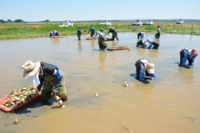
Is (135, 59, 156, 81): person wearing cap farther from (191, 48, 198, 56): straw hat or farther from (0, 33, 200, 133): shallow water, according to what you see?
(191, 48, 198, 56): straw hat

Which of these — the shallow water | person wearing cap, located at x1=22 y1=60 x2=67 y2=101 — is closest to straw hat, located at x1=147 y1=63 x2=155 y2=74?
Result: the shallow water

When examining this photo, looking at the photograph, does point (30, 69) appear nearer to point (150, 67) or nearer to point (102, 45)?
point (150, 67)

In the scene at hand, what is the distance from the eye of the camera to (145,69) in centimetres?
638

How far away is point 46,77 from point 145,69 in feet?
10.4

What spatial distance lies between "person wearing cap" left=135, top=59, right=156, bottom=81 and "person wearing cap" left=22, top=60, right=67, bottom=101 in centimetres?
266

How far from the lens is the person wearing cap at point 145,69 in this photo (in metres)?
6.20

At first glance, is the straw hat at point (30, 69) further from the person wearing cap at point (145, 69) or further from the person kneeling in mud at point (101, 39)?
the person kneeling in mud at point (101, 39)

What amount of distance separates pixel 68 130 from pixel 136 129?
1412mm

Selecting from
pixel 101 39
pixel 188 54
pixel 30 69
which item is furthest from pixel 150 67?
pixel 101 39

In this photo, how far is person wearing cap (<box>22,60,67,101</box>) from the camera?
4285 mm

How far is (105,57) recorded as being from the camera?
11.1 meters

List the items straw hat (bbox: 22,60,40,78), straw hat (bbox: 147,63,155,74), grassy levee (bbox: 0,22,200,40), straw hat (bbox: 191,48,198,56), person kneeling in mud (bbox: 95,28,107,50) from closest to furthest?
straw hat (bbox: 22,60,40,78) → straw hat (bbox: 147,63,155,74) → straw hat (bbox: 191,48,198,56) → person kneeling in mud (bbox: 95,28,107,50) → grassy levee (bbox: 0,22,200,40)

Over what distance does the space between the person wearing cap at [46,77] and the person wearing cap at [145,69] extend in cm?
266

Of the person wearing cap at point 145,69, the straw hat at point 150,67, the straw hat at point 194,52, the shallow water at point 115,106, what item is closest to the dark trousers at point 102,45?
the shallow water at point 115,106
